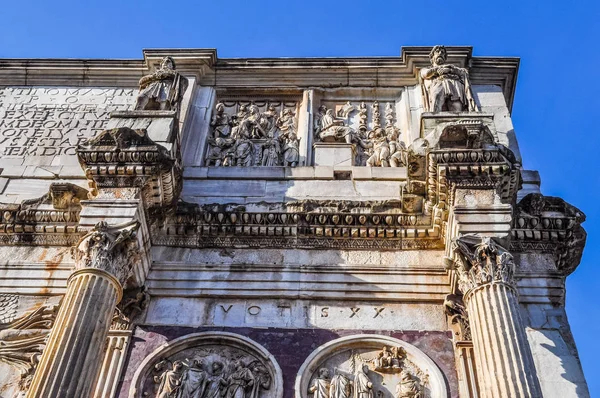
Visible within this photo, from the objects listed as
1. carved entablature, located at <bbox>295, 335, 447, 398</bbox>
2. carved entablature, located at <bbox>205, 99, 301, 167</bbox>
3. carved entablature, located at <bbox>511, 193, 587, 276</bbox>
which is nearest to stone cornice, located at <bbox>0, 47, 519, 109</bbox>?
carved entablature, located at <bbox>205, 99, 301, 167</bbox>

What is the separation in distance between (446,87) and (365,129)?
5.82 feet

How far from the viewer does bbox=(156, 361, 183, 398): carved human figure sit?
9242mm

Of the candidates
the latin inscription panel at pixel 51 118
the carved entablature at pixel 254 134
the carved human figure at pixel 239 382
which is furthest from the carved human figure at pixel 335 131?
the carved human figure at pixel 239 382

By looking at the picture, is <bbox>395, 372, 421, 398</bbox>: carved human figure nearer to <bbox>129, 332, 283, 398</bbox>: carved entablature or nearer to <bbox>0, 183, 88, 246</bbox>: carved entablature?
<bbox>129, 332, 283, 398</bbox>: carved entablature

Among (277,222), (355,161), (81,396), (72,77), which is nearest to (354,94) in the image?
(355,161)

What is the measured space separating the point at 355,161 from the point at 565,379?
5.43 m

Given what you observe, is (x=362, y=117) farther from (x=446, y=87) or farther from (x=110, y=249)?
(x=110, y=249)

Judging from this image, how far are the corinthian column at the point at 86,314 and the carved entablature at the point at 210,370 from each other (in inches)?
35.7

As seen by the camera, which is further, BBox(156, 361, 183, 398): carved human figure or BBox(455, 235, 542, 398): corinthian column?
BBox(156, 361, 183, 398): carved human figure

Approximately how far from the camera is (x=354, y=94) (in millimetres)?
14828

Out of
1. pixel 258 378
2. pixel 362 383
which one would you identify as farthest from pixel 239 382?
pixel 362 383

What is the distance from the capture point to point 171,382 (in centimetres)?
936

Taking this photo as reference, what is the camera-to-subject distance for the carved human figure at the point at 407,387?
9.24 metres

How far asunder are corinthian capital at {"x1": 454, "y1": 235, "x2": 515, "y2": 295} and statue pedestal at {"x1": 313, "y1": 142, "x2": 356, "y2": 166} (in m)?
3.72
